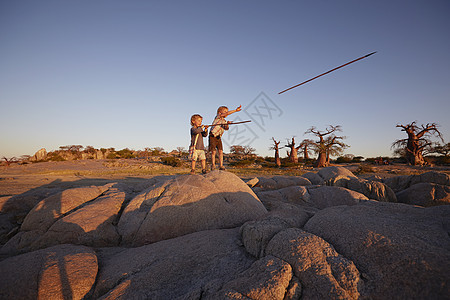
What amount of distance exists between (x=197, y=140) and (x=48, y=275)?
175 inches

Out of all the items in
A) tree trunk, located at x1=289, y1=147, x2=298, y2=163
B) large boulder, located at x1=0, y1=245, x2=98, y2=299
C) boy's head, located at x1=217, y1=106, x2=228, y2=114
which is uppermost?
boy's head, located at x1=217, y1=106, x2=228, y2=114

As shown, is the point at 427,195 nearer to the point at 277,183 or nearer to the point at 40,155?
the point at 277,183

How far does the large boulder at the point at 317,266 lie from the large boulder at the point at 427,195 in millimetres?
5107

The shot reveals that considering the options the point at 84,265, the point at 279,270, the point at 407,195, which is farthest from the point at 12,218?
Result: the point at 407,195

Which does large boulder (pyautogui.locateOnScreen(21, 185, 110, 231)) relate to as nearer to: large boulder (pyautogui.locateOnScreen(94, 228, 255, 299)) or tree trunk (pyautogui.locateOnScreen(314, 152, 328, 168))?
large boulder (pyautogui.locateOnScreen(94, 228, 255, 299))

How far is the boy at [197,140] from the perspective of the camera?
5.98 metres

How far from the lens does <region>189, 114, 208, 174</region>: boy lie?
5.98 metres

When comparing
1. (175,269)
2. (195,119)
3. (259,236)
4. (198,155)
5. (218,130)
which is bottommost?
(175,269)

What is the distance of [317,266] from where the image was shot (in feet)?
4.95

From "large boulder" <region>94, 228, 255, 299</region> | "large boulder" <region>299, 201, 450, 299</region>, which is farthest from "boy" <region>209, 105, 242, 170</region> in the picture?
"large boulder" <region>299, 201, 450, 299</region>

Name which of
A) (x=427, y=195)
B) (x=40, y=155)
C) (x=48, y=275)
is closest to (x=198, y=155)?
(x=48, y=275)

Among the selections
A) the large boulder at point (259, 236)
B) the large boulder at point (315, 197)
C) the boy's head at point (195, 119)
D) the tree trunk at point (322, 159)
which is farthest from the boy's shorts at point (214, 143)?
the tree trunk at point (322, 159)

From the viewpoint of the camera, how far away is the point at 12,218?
3.86 meters

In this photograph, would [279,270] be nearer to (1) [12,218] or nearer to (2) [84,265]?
(2) [84,265]
